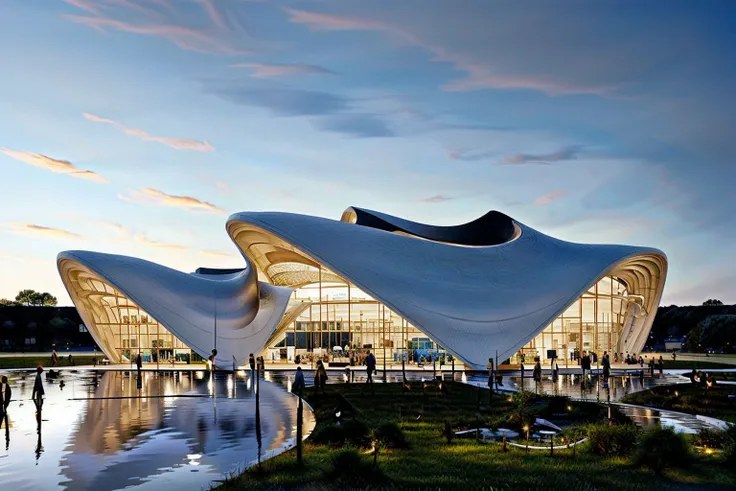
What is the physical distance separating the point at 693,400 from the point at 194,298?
30.4m

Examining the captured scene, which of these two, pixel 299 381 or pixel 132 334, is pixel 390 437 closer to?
pixel 299 381

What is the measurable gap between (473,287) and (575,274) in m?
6.51

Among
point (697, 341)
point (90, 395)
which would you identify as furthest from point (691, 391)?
point (697, 341)

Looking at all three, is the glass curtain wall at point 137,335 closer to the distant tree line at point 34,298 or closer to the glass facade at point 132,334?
the glass facade at point 132,334

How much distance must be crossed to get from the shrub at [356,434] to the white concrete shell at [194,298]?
29.9 meters

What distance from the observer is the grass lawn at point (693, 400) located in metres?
23.8

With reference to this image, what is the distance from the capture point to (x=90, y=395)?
3050 centimetres

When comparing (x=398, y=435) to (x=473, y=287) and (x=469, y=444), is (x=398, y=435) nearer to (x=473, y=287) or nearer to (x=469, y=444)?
(x=469, y=444)

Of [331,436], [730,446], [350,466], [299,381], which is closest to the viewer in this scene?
[350,466]

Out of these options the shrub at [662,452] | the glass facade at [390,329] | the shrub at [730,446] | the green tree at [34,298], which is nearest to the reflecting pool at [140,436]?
the shrub at [662,452]

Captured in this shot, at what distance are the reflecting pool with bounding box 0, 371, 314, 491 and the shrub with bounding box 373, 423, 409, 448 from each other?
2.33 metres

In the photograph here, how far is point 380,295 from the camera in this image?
39438 mm

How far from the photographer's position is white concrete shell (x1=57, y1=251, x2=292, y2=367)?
148ft

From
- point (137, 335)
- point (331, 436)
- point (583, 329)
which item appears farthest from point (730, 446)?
point (137, 335)
